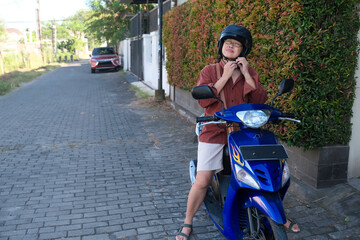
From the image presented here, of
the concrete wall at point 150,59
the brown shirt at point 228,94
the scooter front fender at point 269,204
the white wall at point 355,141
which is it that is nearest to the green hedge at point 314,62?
A: the white wall at point 355,141

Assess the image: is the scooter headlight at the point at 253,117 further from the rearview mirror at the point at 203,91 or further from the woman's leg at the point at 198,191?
the woman's leg at the point at 198,191

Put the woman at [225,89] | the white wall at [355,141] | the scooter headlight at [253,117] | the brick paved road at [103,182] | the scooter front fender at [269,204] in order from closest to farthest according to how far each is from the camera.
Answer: the scooter front fender at [269,204]
the scooter headlight at [253,117]
the woman at [225,89]
the brick paved road at [103,182]
the white wall at [355,141]

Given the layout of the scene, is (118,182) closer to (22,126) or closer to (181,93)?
(22,126)

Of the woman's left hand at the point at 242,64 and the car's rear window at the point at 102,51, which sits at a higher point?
the woman's left hand at the point at 242,64

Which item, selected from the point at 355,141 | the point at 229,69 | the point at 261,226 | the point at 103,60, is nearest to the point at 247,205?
the point at 261,226

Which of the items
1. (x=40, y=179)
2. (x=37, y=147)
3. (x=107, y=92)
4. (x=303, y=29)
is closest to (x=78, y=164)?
(x=40, y=179)

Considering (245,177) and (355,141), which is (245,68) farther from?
(355,141)

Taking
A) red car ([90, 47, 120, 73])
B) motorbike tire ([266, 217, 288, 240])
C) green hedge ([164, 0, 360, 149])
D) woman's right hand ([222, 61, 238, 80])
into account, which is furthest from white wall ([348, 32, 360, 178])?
red car ([90, 47, 120, 73])

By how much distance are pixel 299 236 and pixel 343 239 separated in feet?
1.30

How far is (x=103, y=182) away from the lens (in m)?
5.06

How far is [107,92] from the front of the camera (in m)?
15.7

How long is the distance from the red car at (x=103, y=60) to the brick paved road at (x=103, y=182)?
677 inches

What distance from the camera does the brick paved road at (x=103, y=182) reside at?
12.1 feet

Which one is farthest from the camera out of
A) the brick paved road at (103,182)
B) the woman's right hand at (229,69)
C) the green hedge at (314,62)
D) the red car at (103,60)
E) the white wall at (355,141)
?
the red car at (103,60)
